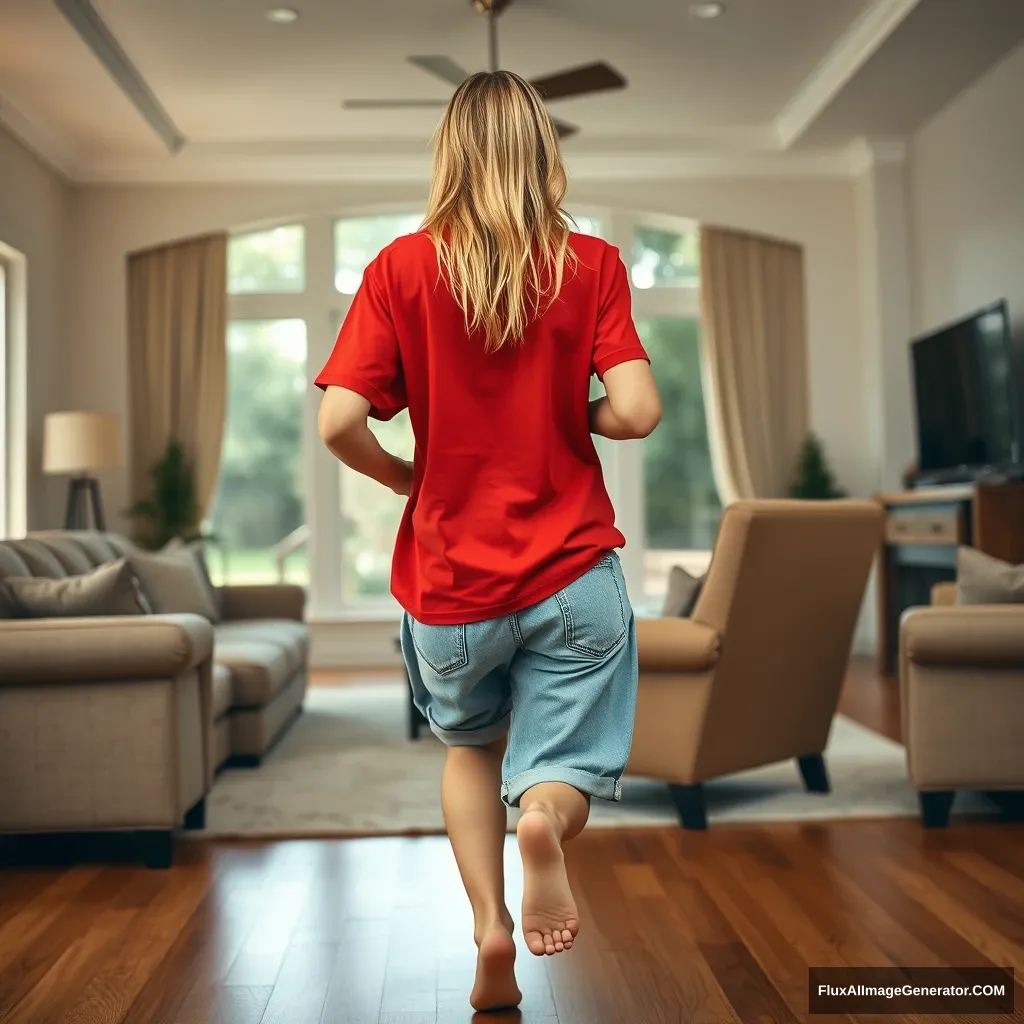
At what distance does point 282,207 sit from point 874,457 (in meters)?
4.03

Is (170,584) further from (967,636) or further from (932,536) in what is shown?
(932,536)

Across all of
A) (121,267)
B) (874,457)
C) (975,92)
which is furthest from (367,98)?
(874,457)

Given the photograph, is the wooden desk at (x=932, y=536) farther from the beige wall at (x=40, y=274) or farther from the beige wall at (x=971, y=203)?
the beige wall at (x=40, y=274)

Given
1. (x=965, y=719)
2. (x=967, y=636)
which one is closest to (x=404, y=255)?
(x=967, y=636)

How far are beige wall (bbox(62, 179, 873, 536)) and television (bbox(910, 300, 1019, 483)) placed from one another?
3.64 feet

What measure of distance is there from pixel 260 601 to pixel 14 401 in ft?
6.67

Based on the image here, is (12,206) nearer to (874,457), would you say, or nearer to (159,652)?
(159,652)

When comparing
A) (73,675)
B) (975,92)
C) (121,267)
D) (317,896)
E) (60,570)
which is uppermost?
(975,92)

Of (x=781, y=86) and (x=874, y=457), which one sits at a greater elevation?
(x=781, y=86)

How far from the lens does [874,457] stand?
7.59m

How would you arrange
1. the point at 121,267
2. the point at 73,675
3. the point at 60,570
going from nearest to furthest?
1. the point at 73,675
2. the point at 60,570
3. the point at 121,267

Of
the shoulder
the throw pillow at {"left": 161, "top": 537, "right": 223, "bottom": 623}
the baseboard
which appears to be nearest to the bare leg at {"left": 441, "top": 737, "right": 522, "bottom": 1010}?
the shoulder

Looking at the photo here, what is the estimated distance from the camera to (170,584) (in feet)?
15.8

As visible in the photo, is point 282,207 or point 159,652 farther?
point 282,207
